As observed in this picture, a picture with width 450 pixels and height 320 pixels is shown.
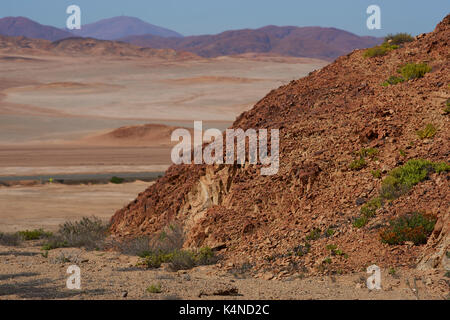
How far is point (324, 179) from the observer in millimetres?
11094

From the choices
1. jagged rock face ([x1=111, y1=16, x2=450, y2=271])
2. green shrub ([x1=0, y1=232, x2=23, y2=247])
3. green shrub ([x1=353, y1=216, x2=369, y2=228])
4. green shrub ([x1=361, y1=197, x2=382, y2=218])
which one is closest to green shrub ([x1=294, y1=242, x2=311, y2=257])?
jagged rock face ([x1=111, y1=16, x2=450, y2=271])

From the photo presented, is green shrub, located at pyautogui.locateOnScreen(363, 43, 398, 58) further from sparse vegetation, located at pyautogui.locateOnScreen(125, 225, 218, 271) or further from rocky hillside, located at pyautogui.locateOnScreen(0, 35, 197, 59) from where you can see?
rocky hillside, located at pyautogui.locateOnScreen(0, 35, 197, 59)

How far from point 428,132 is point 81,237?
25.0 ft

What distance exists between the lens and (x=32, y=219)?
20.2m

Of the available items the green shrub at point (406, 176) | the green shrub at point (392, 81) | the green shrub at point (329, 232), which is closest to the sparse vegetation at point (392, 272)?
the green shrub at point (329, 232)

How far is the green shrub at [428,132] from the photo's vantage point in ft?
36.5

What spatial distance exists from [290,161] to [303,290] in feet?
12.7

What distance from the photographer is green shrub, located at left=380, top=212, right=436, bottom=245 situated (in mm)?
9164

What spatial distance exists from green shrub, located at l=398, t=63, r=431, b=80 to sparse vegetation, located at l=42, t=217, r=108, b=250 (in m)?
7.38

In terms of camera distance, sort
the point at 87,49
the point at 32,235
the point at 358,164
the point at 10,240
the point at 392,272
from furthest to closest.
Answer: the point at 87,49 < the point at 32,235 < the point at 10,240 < the point at 358,164 < the point at 392,272

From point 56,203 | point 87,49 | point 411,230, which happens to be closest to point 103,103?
point 56,203

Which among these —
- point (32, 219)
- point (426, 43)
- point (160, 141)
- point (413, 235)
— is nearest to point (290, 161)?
point (413, 235)

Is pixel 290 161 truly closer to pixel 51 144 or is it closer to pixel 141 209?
pixel 141 209

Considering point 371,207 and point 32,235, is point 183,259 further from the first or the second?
point 32,235
